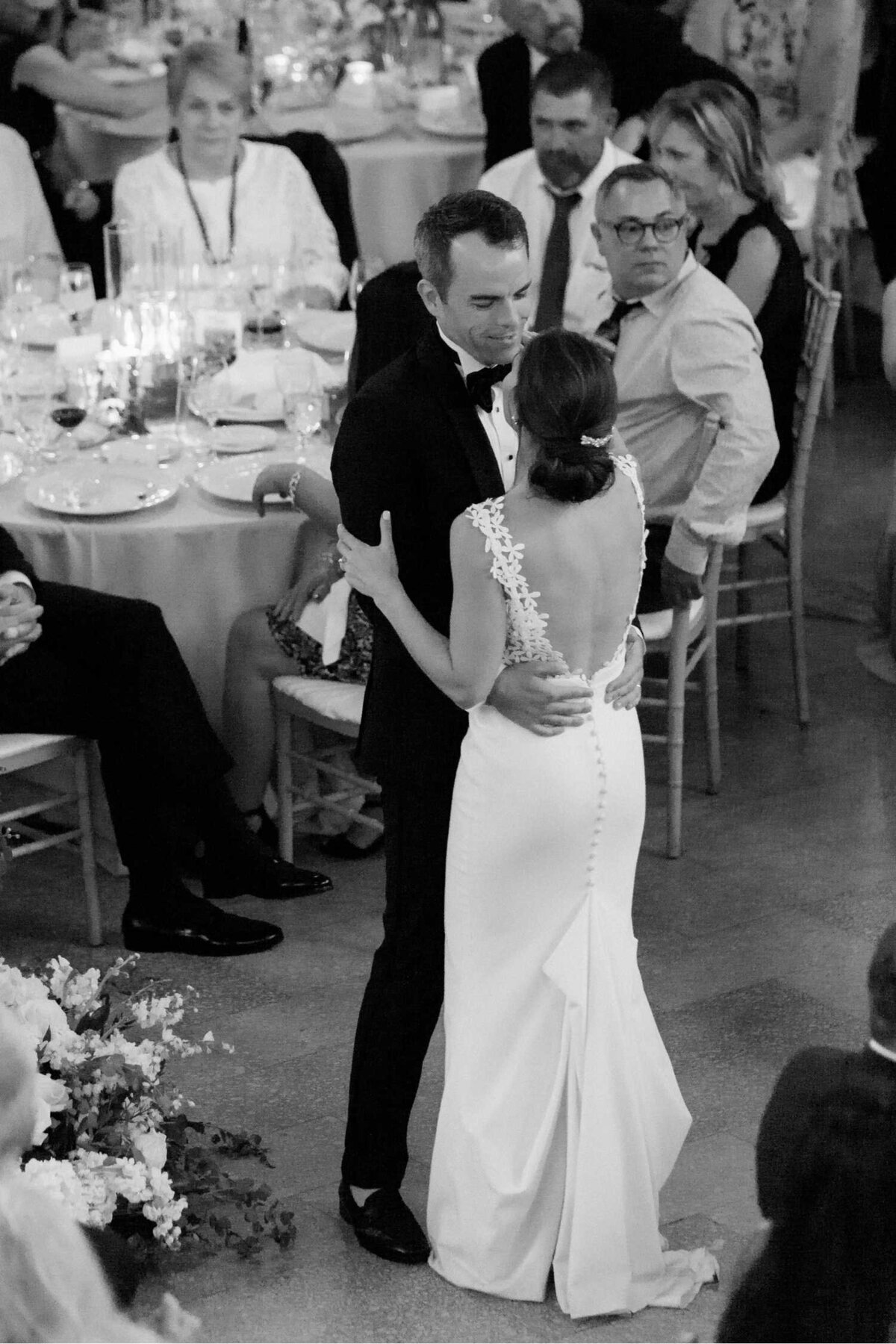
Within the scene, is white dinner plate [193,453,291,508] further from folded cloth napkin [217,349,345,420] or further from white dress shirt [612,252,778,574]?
white dress shirt [612,252,778,574]

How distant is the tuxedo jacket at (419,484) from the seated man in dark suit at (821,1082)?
817 millimetres

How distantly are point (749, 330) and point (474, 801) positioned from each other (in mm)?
1628

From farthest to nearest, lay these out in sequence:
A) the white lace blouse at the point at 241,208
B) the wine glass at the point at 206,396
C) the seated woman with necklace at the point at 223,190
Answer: the white lace blouse at the point at 241,208
the seated woman with necklace at the point at 223,190
the wine glass at the point at 206,396

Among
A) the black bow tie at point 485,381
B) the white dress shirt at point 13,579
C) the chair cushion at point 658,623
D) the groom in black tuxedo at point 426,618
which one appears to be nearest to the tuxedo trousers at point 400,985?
the groom in black tuxedo at point 426,618

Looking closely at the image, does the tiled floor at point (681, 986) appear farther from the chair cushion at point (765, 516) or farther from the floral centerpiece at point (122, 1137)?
the chair cushion at point (765, 516)

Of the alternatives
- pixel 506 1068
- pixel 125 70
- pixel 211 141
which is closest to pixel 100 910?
pixel 506 1068

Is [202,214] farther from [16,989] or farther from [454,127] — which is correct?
[16,989]

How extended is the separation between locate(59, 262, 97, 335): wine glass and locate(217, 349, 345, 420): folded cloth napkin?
0.56 metres

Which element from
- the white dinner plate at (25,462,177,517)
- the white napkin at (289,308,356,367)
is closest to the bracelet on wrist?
the white dinner plate at (25,462,177,517)

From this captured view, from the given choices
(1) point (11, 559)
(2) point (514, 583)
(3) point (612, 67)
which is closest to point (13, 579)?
(1) point (11, 559)

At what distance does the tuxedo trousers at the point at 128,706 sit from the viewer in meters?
3.38

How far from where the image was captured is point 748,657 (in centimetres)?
484

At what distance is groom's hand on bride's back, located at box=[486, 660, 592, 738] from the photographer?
2264 mm

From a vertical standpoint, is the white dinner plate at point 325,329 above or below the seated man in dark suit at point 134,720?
above
